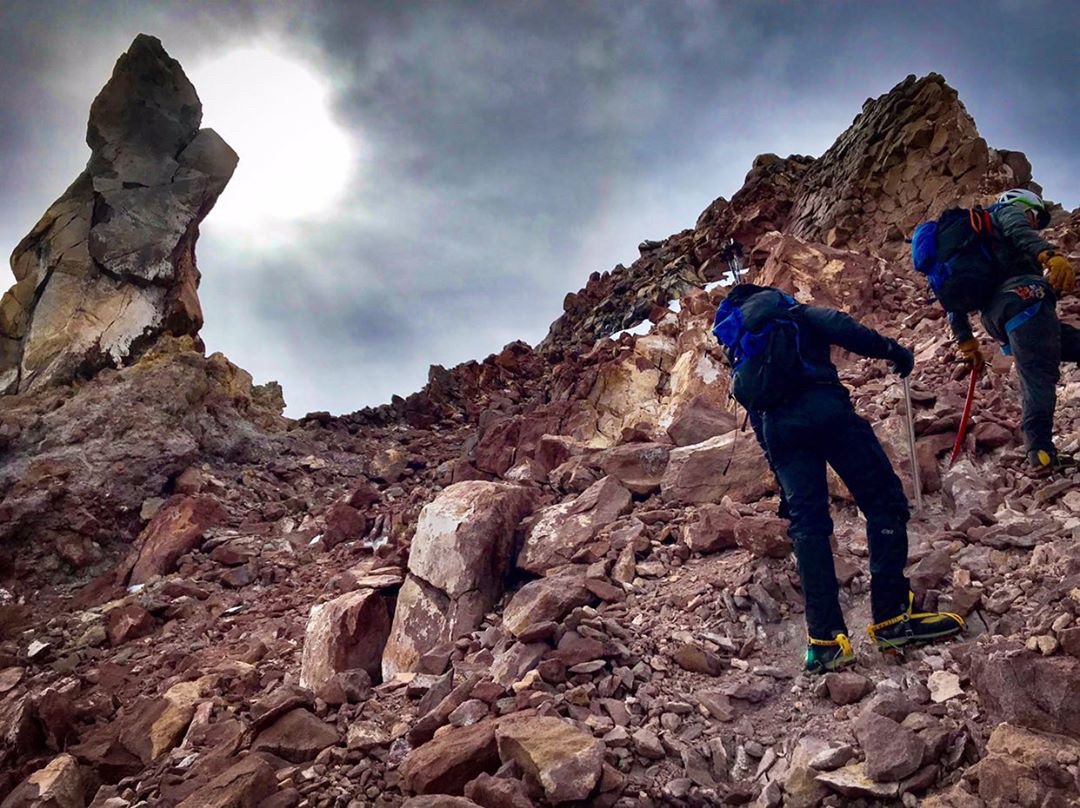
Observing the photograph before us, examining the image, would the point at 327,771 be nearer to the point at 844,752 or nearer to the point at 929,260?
the point at 844,752

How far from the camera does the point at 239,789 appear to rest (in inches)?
151

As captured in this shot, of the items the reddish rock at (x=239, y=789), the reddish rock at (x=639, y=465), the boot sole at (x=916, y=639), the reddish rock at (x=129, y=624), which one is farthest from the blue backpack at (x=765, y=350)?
the reddish rock at (x=129, y=624)

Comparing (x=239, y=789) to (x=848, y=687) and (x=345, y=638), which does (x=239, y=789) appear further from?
(x=848, y=687)

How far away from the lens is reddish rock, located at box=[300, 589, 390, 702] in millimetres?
6031

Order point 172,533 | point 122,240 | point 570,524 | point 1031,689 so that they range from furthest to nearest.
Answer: point 122,240
point 172,533
point 570,524
point 1031,689

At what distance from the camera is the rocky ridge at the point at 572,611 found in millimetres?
3293

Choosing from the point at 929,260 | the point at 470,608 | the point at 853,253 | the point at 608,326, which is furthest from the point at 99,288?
the point at 929,260

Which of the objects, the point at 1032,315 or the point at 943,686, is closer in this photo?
the point at 943,686

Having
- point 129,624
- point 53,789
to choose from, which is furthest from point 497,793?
point 129,624

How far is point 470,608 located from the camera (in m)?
6.24

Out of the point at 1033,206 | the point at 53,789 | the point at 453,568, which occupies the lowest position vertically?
the point at 53,789

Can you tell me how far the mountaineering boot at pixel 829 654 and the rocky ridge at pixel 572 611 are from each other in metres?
0.12

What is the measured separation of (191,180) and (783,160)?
2262 centimetres

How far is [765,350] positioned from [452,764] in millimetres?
3283
